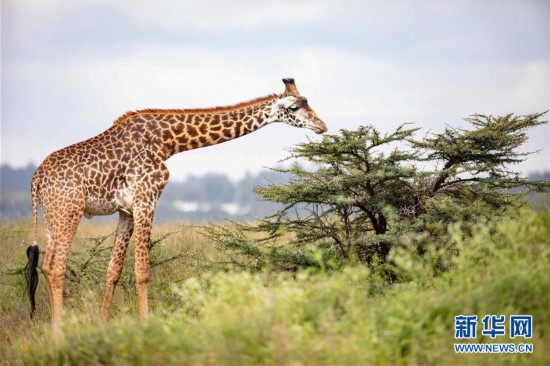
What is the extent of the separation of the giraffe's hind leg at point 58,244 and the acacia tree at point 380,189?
2.60m

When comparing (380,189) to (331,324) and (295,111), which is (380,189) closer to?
(295,111)

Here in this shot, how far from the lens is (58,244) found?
380 inches

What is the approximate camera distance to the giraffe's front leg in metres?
9.95

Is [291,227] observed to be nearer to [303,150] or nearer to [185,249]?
[303,150]

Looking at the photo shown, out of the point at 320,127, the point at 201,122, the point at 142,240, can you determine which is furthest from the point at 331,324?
the point at 201,122

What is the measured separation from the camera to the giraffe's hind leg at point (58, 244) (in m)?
9.65

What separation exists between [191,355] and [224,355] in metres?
0.50

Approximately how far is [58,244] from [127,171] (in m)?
1.29

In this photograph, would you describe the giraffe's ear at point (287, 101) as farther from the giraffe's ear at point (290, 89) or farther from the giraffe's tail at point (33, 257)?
the giraffe's tail at point (33, 257)

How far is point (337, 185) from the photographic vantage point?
10875mm

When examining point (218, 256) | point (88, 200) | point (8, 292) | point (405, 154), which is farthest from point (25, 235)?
point (405, 154)

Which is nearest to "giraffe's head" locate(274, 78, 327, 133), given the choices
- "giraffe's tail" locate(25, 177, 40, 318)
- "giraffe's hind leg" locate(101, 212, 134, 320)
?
"giraffe's hind leg" locate(101, 212, 134, 320)

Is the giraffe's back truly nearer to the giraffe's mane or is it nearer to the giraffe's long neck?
the giraffe's mane

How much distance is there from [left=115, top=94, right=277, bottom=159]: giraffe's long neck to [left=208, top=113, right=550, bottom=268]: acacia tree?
0.87 m
